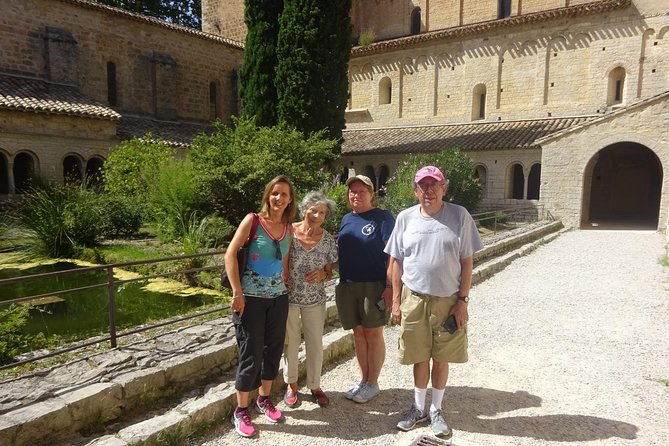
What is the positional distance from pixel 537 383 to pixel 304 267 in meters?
2.49

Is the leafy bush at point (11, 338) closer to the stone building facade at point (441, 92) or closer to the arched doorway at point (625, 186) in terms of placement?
the stone building facade at point (441, 92)

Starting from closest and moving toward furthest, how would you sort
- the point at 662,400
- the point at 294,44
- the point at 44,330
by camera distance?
the point at 662,400 → the point at 44,330 → the point at 294,44

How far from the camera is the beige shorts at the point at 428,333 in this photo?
124 inches

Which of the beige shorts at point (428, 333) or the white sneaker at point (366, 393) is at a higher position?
the beige shorts at point (428, 333)

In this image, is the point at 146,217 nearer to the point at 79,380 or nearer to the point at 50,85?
the point at 79,380

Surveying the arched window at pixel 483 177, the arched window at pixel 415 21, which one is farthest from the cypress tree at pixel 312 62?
the arched window at pixel 415 21

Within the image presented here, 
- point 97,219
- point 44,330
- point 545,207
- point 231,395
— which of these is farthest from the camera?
point 545,207

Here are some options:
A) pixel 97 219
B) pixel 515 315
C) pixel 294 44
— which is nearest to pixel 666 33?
pixel 294 44

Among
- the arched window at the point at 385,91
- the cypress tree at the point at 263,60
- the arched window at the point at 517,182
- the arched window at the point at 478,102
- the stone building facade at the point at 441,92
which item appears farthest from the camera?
the arched window at the point at 385,91

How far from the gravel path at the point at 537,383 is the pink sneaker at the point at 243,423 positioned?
0.17 feet

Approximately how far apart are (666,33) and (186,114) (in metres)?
21.8

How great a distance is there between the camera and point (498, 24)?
20.8 metres

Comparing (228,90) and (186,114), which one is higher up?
(228,90)

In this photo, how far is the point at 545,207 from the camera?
17.2 meters
